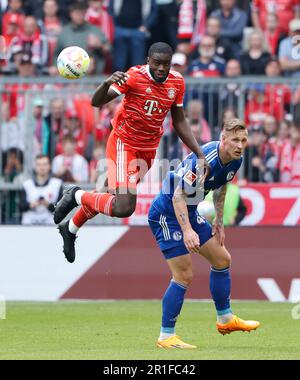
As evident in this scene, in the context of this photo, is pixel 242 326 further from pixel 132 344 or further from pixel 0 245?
pixel 0 245

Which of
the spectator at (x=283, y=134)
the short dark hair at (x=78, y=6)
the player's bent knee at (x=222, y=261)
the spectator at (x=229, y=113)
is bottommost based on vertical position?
the player's bent knee at (x=222, y=261)

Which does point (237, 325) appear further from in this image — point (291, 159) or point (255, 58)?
point (255, 58)

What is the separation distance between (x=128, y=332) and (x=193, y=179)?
2.53m

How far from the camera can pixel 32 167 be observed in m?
18.8

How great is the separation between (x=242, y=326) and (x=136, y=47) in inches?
431

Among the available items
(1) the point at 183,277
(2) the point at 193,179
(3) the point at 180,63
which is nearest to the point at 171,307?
(1) the point at 183,277

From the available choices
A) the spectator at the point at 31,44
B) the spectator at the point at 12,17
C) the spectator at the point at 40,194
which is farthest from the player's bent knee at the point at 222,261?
the spectator at the point at 12,17

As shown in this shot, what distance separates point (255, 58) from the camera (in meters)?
21.1

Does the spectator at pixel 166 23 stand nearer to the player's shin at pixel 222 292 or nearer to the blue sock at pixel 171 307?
the player's shin at pixel 222 292

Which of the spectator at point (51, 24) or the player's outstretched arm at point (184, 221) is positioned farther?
the spectator at point (51, 24)

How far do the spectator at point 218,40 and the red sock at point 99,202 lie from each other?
8525mm

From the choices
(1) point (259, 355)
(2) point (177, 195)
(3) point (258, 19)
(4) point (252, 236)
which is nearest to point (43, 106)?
(4) point (252, 236)

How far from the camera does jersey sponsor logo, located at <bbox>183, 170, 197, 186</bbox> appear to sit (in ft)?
37.7

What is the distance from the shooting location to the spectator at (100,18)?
22141mm
